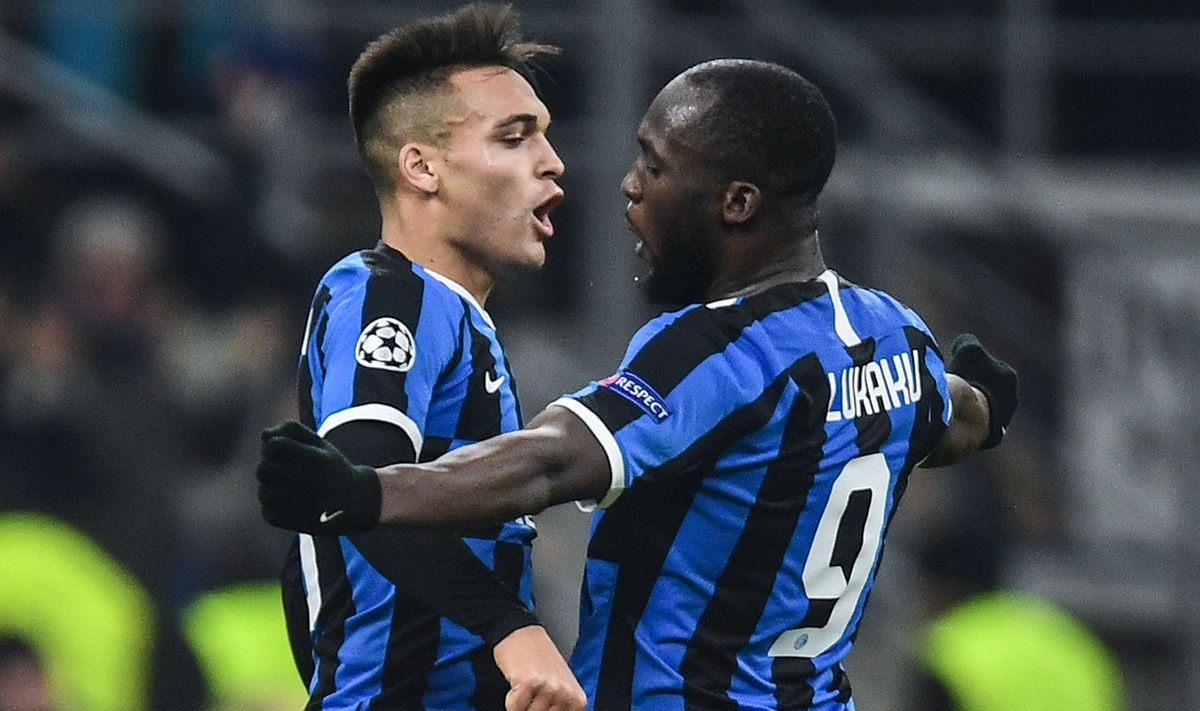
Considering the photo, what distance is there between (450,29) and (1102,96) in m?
8.48

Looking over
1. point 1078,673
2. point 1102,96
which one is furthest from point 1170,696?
point 1102,96

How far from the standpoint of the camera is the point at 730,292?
12.8ft

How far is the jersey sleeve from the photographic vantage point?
11.8 ft

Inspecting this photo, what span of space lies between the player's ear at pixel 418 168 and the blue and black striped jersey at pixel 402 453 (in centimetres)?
15

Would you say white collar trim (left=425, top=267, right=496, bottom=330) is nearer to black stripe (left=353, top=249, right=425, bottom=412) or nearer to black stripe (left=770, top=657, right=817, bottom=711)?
black stripe (left=353, top=249, right=425, bottom=412)

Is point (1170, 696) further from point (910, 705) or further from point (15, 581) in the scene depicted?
point (15, 581)

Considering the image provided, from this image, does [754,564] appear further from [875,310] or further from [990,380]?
[990,380]

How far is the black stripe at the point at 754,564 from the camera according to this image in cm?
380

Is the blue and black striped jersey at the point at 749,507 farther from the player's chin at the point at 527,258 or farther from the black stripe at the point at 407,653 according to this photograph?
the player's chin at the point at 527,258

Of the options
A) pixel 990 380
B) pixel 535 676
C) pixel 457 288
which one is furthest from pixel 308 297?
pixel 535 676

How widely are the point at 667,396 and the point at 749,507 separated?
29 centimetres

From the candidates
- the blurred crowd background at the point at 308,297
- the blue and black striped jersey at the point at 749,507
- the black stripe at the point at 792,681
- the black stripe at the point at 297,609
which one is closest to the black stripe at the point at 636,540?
the blue and black striped jersey at the point at 749,507

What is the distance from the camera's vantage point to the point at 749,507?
12.5ft

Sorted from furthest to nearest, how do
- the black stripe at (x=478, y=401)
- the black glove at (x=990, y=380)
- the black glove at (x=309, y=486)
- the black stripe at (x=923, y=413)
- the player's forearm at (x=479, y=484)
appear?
the black glove at (x=990, y=380)
the black stripe at (x=923, y=413)
the black stripe at (x=478, y=401)
the player's forearm at (x=479, y=484)
the black glove at (x=309, y=486)
